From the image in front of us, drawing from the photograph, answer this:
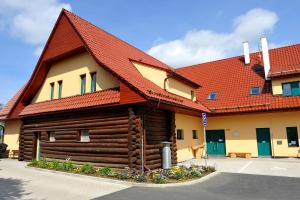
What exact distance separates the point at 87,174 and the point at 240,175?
272 inches

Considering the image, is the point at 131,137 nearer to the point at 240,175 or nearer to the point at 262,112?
the point at 240,175

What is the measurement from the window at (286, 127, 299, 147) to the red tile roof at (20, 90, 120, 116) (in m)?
12.8

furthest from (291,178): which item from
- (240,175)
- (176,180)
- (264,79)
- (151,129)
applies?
(264,79)

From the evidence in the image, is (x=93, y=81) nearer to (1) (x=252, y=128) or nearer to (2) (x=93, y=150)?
(2) (x=93, y=150)

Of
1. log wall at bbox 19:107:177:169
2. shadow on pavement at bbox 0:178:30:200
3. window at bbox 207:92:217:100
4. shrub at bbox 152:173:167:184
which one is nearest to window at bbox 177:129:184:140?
log wall at bbox 19:107:177:169

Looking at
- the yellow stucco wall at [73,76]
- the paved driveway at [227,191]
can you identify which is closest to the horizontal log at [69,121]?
the yellow stucco wall at [73,76]

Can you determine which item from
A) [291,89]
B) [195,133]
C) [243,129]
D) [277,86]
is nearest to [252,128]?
[243,129]

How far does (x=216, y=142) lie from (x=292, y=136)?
5.46 meters

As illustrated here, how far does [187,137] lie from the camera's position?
63.4ft

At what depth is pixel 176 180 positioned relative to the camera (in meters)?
10.9

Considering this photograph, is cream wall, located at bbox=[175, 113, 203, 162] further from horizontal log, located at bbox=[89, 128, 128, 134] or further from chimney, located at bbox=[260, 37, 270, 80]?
chimney, located at bbox=[260, 37, 270, 80]

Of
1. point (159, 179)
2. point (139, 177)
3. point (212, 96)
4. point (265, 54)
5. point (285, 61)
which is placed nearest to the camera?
point (159, 179)

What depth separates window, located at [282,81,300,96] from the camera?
63.4ft

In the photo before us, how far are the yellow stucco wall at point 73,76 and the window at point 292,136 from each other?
41.7ft
